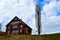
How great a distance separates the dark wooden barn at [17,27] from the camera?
8281 cm

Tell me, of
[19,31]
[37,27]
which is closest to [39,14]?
[37,27]

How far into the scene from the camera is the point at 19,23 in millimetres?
83750

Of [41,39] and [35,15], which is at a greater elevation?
[35,15]

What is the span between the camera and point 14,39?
4581cm

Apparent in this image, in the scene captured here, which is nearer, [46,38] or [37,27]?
[46,38]

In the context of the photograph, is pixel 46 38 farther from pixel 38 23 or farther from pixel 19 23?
pixel 19 23

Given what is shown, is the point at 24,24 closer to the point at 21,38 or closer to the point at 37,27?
the point at 37,27

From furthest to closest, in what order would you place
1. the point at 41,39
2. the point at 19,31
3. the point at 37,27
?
the point at 19,31 < the point at 37,27 < the point at 41,39

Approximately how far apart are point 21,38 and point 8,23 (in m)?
41.7

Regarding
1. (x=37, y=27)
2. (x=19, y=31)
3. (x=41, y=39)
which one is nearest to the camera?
(x=41, y=39)

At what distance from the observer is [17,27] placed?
83.6 m

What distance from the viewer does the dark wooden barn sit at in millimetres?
82812

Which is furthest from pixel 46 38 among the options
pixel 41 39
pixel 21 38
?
pixel 21 38

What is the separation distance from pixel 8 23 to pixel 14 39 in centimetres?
4201
